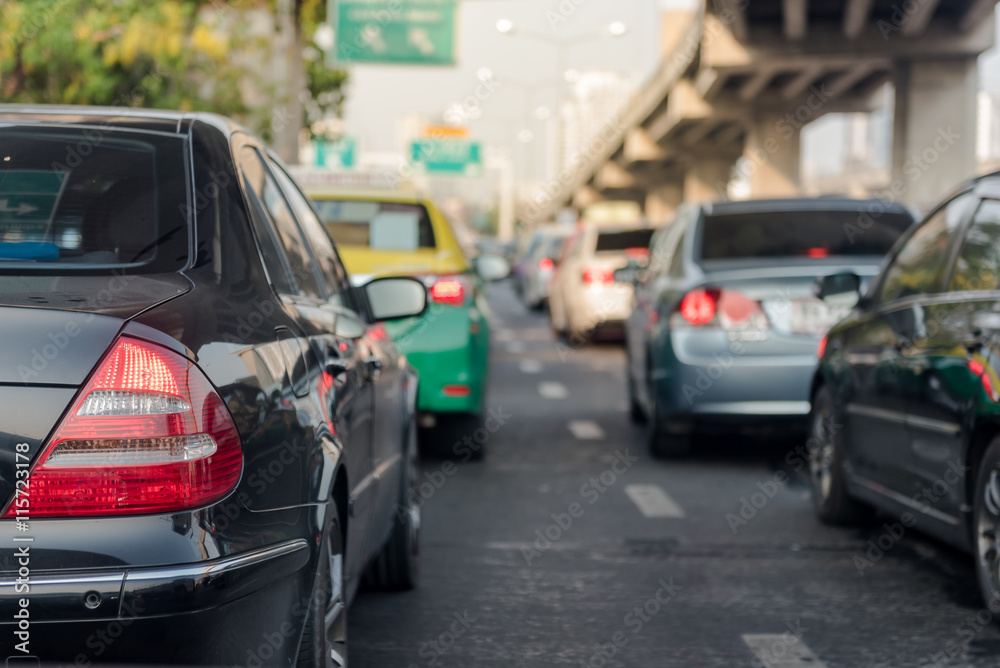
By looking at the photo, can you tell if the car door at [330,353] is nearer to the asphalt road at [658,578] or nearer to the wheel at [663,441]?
the asphalt road at [658,578]

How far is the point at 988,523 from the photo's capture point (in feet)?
17.2

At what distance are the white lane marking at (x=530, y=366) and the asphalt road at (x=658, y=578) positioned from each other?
23.0ft

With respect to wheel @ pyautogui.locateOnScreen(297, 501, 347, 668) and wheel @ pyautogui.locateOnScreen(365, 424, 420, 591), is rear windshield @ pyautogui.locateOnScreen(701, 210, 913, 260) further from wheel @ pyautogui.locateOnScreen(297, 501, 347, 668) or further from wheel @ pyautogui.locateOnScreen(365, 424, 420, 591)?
wheel @ pyautogui.locateOnScreen(297, 501, 347, 668)

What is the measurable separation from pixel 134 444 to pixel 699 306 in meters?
6.41

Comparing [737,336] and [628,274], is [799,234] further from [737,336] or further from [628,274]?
[628,274]

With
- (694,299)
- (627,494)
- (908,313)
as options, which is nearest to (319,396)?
(908,313)

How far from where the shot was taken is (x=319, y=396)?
354 cm

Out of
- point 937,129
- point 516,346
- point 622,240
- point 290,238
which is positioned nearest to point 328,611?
point 290,238

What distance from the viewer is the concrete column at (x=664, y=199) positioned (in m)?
70.7

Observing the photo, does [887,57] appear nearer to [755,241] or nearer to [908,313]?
[755,241]

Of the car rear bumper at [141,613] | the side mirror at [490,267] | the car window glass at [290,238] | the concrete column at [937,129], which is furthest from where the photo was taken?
the concrete column at [937,129]

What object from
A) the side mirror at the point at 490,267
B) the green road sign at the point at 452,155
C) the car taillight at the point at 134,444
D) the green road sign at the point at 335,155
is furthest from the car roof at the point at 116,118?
the green road sign at the point at 452,155

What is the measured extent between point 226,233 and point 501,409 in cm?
954

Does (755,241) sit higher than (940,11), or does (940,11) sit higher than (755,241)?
(940,11)
